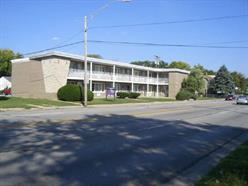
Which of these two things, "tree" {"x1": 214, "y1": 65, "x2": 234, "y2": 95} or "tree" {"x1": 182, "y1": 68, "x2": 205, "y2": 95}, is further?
"tree" {"x1": 214, "y1": 65, "x2": 234, "y2": 95}

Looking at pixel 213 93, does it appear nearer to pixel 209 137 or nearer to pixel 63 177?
pixel 209 137

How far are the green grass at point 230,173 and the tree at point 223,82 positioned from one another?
9391cm

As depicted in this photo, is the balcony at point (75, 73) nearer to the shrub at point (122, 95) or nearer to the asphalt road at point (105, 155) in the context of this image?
the shrub at point (122, 95)

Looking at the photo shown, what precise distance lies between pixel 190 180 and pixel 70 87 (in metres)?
32.6

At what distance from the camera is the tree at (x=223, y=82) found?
9918 centimetres

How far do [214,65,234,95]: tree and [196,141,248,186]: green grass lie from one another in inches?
3697

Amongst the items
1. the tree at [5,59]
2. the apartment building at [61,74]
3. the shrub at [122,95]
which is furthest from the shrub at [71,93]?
the tree at [5,59]

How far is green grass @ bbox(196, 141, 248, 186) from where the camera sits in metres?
6.28

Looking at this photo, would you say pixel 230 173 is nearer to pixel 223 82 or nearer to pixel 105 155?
pixel 105 155

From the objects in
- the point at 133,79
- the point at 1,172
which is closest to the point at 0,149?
the point at 1,172

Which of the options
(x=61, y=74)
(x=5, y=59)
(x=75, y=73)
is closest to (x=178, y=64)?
(x=5, y=59)

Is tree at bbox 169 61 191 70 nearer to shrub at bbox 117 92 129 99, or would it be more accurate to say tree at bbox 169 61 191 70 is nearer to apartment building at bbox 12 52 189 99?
apartment building at bbox 12 52 189 99

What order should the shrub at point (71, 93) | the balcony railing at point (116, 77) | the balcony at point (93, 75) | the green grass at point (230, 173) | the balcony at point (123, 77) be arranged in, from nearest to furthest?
the green grass at point (230, 173)
the shrub at point (71, 93)
the balcony at point (93, 75)
the balcony railing at point (116, 77)
the balcony at point (123, 77)

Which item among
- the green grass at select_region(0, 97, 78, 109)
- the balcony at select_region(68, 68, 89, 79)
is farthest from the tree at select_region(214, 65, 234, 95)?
the green grass at select_region(0, 97, 78, 109)
